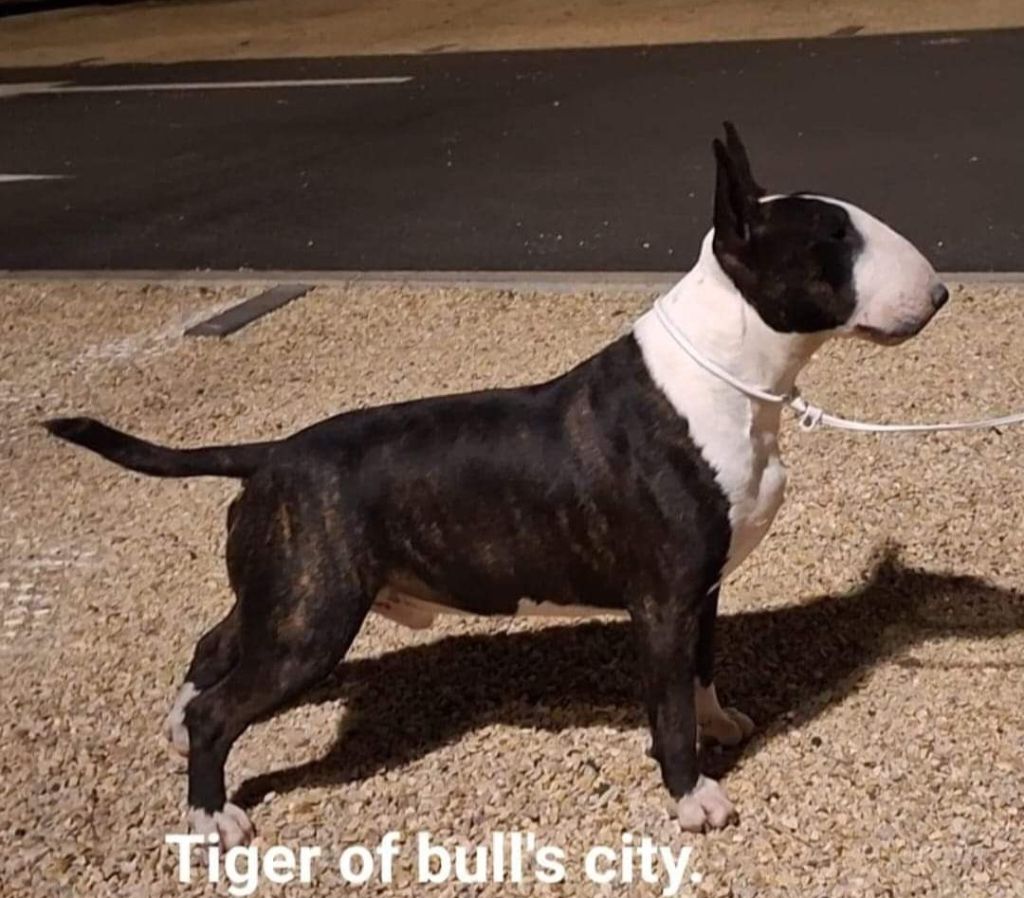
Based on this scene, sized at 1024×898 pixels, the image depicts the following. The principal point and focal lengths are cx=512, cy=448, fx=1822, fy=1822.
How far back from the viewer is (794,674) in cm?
443

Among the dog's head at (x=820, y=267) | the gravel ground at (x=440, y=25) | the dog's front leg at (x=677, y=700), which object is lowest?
the gravel ground at (x=440, y=25)

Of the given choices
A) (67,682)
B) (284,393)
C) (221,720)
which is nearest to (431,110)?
(284,393)

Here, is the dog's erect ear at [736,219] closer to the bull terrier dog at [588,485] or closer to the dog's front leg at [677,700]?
the bull terrier dog at [588,485]

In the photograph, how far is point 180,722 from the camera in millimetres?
4219

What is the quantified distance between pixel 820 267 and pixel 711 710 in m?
1.10

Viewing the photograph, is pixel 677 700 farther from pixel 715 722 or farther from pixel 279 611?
pixel 279 611

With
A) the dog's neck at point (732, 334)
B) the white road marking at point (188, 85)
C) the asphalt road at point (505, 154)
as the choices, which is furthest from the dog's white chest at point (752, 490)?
the white road marking at point (188, 85)

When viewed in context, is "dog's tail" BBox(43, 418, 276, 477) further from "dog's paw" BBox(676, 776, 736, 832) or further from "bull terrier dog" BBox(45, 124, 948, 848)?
"dog's paw" BBox(676, 776, 736, 832)

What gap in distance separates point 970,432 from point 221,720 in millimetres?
2806

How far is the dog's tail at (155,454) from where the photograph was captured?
12.5 ft

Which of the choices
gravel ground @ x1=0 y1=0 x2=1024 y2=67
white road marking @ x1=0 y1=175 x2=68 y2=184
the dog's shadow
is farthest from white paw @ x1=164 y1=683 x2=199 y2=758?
gravel ground @ x1=0 y1=0 x2=1024 y2=67

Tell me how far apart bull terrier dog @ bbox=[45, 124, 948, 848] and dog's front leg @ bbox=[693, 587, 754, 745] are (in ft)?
0.21

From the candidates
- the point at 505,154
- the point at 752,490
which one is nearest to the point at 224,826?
the point at 752,490

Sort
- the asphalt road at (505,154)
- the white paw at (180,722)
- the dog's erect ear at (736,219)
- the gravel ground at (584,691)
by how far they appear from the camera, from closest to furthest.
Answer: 1. the dog's erect ear at (736,219)
2. the gravel ground at (584,691)
3. the white paw at (180,722)
4. the asphalt road at (505,154)
